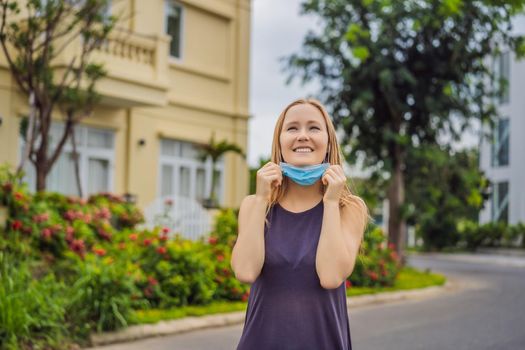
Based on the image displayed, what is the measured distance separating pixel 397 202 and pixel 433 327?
26.7 ft

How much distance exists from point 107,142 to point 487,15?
9.02 meters

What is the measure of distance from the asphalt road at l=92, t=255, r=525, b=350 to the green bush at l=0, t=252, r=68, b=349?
0.72m

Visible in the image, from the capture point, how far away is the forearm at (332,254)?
7.61 feet

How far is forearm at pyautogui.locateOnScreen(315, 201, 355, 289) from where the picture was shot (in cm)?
232

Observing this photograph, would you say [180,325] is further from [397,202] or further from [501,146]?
[501,146]

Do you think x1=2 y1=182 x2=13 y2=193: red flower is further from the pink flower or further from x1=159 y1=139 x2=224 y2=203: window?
x1=159 y1=139 x2=224 y2=203: window

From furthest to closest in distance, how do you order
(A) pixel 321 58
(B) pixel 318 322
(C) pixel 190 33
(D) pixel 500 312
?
(C) pixel 190 33
(A) pixel 321 58
(D) pixel 500 312
(B) pixel 318 322

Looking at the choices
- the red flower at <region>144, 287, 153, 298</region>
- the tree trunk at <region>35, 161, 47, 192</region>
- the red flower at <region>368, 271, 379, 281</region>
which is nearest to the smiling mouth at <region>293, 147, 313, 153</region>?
the red flower at <region>144, 287, 153, 298</region>

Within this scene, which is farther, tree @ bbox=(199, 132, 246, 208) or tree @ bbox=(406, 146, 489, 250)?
tree @ bbox=(406, 146, 489, 250)

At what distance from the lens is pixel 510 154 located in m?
33.7

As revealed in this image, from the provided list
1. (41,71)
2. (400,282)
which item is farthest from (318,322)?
(400,282)

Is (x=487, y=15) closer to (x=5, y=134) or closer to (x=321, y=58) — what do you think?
(x=321, y=58)

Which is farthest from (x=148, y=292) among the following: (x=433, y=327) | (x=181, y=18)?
(x=181, y=18)

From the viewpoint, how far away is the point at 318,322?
2.38 metres
